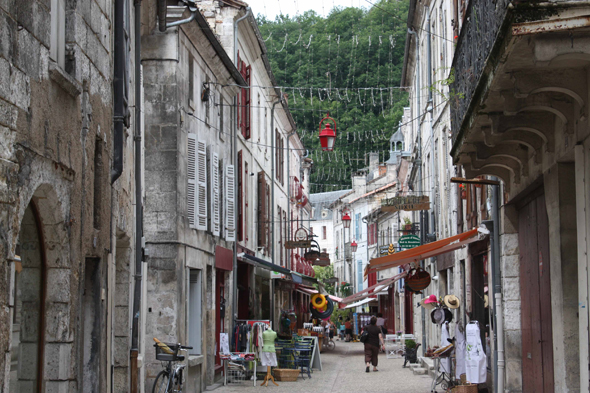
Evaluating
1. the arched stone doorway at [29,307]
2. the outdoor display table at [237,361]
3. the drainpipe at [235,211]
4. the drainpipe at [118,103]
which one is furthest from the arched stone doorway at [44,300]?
the drainpipe at [235,211]

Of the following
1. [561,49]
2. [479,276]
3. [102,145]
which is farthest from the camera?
[479,276]

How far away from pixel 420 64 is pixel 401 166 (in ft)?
50.9

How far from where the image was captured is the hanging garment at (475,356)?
12125 millimetres

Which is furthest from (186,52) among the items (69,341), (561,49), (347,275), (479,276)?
(347,275)

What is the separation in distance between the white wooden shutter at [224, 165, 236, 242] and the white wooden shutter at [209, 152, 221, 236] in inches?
24.0

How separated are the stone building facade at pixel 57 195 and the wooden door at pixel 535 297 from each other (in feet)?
16.7

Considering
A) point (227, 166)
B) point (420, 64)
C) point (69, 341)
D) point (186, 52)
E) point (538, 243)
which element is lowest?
point (69, 341)

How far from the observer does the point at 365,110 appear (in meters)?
32.9

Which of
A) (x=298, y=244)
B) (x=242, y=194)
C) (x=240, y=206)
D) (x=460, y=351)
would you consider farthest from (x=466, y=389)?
(x=298, y=244)

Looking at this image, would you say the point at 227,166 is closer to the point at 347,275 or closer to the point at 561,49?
the point at 561,49

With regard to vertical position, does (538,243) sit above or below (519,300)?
above

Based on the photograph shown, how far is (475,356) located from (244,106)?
11.8m

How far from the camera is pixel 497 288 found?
12.0m

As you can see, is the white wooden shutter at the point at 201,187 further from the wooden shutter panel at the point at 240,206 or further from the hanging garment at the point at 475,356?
the hanging garment at the point at 475,356
